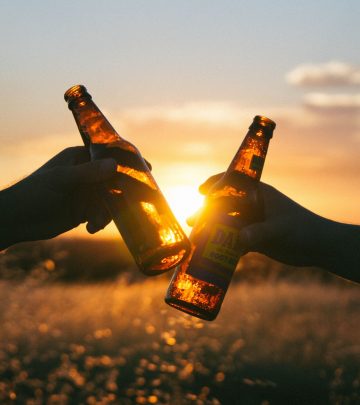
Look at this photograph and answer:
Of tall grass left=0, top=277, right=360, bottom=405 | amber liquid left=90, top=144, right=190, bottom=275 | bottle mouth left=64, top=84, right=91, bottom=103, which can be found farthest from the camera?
tall grass left=0, top=277, right=360, bottom=405

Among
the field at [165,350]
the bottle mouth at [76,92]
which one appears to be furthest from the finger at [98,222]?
the field at [165,350]

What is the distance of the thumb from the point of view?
2.68 m

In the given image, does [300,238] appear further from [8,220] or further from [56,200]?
[8,220]

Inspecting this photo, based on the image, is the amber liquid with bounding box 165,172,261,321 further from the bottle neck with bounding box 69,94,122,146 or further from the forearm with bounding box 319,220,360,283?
the bottle neck with bounding box 69,94,122,146

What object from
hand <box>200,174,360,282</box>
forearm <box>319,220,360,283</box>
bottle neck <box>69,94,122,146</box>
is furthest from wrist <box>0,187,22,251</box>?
forearm <box>319,220,360,283</box>

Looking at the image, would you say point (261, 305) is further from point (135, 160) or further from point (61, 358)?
point (135, 160)

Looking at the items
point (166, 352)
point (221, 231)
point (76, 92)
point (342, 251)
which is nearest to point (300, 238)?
point (342, 251)

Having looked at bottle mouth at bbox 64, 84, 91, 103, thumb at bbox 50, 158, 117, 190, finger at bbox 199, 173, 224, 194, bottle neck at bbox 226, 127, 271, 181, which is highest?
bottle mouth at bbox 64, 84, 91, 103

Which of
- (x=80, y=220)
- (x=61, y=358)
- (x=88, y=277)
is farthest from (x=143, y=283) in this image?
(x=80, y=220)

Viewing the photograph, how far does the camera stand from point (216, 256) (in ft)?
8.84

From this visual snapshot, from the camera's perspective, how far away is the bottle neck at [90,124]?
3.19 meters

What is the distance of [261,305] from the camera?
25922mm

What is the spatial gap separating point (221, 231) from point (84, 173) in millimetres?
641

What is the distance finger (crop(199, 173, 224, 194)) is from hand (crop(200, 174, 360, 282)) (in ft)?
0.87
